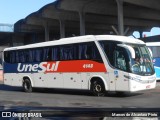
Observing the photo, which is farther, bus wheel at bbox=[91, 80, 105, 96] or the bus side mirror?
bus wheel at bbox=[91, 80, 105, 96]

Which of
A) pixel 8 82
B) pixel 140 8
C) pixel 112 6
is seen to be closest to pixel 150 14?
pixel 140 8

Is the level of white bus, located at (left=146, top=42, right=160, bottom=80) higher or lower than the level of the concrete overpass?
lower

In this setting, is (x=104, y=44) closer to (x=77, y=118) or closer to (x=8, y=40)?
(x=77, y=118)

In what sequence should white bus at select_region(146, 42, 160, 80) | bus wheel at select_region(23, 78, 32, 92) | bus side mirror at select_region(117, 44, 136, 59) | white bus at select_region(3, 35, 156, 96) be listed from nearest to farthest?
bus side mirror at select_region(117, 44, 136, 59), white bus at select_region(3, 35, 156, 96), bus wheel at select_region(23, 78, 32, 92), white bus at select_region(146, 42, 160, 80)

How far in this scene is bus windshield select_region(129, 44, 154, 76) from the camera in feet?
56.6

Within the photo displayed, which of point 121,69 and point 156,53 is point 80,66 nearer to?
point 121,69

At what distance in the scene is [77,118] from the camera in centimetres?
425

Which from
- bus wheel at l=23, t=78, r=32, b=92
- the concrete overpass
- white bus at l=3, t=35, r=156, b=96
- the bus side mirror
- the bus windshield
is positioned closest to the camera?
the bus side mirror

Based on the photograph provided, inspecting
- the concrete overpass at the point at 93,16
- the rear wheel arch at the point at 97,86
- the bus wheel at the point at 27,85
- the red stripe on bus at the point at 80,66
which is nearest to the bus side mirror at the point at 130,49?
the red stripe on bus at the point at 80,66

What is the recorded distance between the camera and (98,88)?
18.2 metres

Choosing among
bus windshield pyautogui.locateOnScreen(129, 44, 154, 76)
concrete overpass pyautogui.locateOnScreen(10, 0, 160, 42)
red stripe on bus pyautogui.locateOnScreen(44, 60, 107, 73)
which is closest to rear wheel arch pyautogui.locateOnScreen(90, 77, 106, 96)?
red stripe on bus pyautogui.locateOnScreen(44, 60, 107, 73)

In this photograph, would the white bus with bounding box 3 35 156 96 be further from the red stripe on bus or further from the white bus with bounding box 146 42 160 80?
the white bus with bounding box 146 42 160 80

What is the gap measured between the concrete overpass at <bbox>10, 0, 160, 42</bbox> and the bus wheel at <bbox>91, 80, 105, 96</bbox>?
75.5ft

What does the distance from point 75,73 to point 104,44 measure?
2570mm
